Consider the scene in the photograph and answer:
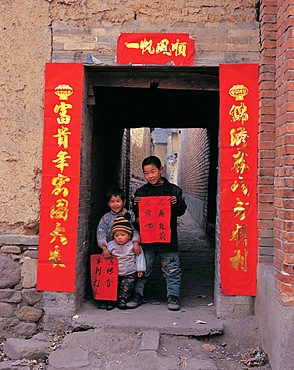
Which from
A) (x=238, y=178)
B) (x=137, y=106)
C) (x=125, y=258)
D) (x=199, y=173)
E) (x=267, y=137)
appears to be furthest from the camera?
(x=199, y=173)

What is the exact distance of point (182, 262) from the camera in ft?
23.2

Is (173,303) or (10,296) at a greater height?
(10,296)

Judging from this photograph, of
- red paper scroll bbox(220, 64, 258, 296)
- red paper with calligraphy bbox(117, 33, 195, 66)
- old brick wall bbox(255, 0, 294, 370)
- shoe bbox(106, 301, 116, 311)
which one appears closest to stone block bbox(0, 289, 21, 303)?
shoe bbox(106, 301, 116, 311)

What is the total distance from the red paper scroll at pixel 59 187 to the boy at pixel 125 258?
1.90 ft

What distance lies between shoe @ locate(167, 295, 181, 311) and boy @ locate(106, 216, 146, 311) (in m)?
0.41

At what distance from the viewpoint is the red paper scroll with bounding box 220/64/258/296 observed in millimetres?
3926

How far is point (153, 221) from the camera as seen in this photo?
14.5 feet

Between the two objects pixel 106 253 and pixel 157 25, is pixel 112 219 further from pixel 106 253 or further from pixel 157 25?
pixel 157 25

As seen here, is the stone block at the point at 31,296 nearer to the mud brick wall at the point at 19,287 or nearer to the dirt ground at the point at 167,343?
the mud brick wall at the point at 19,287

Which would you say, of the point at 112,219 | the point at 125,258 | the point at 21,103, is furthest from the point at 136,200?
the point at 21,103

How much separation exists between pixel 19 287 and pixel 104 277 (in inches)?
34.7

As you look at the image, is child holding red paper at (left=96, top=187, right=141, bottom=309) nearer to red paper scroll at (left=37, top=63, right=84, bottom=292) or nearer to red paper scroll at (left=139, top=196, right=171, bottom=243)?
red paper scroll at (left=139, top=196, right=171, bottom=243)

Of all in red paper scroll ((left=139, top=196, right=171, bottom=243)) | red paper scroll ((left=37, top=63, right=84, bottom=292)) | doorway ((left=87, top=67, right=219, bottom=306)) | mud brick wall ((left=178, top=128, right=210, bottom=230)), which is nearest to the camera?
red paper scroll ((left=37, top=63, right=84, bottom=292))

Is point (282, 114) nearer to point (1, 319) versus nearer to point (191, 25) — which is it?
point (191, 25)
